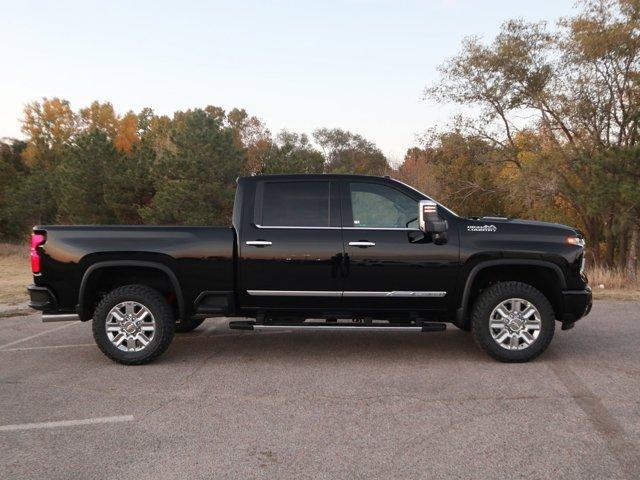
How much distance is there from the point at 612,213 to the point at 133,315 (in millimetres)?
20797

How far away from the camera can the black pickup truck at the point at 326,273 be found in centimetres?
582

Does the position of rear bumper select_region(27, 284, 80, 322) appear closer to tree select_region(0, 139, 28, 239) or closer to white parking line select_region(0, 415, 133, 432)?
white parking line select_region(0, 415, 133, 432)

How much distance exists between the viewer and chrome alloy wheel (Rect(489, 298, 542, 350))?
5809 mm

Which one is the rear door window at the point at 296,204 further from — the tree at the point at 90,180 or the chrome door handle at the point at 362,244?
the tree at the point at 90,180

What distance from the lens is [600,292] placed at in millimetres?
11328

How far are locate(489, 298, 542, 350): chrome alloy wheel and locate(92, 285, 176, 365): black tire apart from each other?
344cm

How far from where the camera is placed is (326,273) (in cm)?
588

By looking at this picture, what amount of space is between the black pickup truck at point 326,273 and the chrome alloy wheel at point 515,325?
1 centimetres

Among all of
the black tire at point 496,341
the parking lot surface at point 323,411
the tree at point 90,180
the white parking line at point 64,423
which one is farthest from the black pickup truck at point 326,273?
the tree at point 90,180

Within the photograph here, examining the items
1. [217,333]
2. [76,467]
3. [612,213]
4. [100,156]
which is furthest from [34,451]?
[100,156]

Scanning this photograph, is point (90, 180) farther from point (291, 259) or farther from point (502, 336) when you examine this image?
point (502, 336)

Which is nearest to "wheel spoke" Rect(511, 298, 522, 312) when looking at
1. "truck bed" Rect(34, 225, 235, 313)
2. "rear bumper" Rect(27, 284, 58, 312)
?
"truck bed" Rect(34, 225, 235, 313)

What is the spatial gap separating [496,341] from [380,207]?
186cm

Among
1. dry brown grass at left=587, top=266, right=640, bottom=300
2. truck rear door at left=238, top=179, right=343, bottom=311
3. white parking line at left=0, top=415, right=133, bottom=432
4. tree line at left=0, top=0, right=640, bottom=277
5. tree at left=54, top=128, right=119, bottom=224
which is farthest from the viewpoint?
tree at left=54, top=128, right=119, bottom=224
